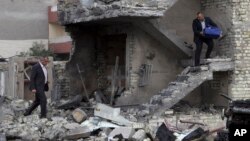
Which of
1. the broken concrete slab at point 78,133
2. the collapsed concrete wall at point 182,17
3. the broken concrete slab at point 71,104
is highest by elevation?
the collapsed concrete wall at point 182,17

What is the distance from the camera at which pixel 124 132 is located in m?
11.2

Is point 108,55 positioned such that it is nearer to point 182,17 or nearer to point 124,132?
point 182,17

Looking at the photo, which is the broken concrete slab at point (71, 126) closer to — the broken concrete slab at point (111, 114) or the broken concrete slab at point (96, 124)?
the broken concrete slab at point (96, 124)

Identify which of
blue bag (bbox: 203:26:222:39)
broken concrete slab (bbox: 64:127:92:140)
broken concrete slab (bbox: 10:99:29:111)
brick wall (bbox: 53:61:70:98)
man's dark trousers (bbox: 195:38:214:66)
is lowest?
broken concrete slab (bbox: 10:99:29:111)

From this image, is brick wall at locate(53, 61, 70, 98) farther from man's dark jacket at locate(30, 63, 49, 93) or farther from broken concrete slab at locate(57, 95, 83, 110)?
man's dark jacket at locate(30, 63, 49, 93)

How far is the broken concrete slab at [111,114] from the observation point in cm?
1218

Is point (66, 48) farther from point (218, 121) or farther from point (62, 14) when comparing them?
point (218, 121)

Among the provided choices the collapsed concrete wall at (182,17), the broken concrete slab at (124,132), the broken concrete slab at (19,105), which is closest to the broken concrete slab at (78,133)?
the broken concrete slab at (124,132)

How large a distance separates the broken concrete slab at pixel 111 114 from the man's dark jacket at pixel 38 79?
159 centimetres

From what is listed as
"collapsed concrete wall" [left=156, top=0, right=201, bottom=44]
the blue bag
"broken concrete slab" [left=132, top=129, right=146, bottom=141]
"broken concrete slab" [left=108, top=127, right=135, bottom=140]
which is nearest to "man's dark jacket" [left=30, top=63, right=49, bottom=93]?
"broken concrete slab" [left=108, top=127, right=135, bottom=140]

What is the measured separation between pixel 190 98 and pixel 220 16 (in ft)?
8.52

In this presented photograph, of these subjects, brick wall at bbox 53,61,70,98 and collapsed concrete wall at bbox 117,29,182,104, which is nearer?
collapsed concrete wall at bbox 117,29,182,104

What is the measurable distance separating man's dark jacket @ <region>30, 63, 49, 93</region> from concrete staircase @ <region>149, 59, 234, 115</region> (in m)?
2.83

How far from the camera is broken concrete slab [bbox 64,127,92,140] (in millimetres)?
11281
